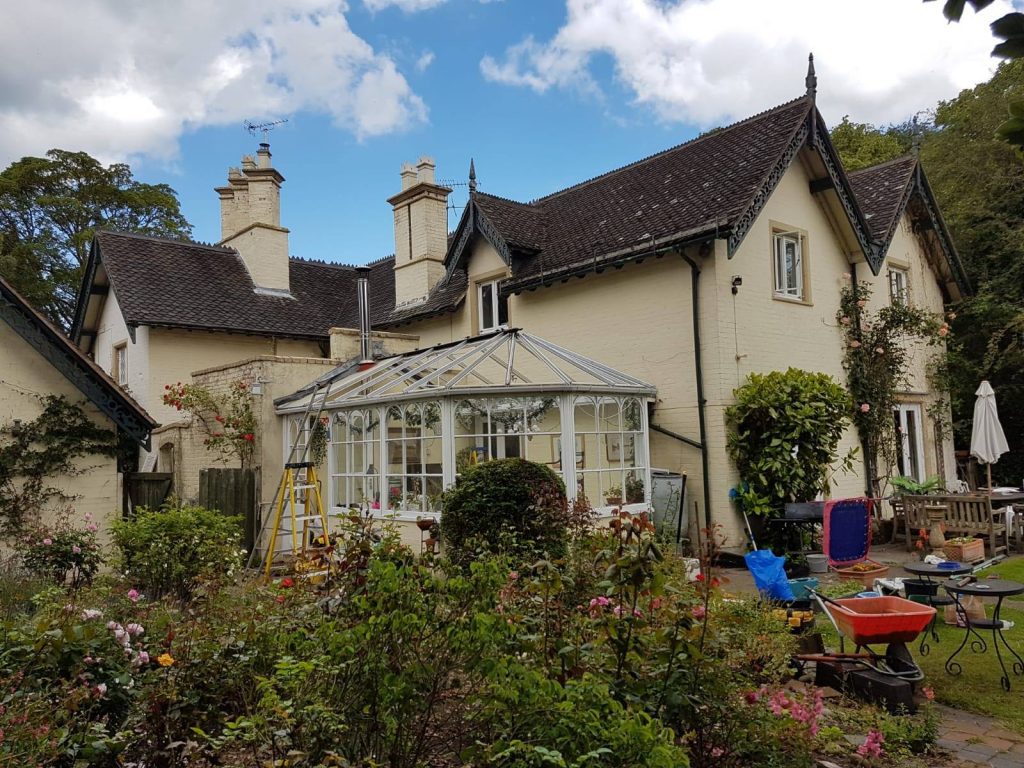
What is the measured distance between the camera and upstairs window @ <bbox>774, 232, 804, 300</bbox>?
43.2 ft

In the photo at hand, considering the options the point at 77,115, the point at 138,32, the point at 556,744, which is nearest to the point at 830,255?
the point at 138,32

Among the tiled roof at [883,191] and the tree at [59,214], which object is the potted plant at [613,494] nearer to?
the tiled roof at [883,191]

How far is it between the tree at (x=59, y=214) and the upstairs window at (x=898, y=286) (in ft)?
91.6

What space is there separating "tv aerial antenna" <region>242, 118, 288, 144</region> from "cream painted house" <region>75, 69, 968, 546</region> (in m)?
0.63

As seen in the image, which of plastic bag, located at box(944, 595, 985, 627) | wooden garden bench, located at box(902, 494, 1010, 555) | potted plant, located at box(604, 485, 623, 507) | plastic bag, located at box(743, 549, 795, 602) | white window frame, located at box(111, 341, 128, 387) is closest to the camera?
plastic bag, located at box(743, 549, 795, 602)

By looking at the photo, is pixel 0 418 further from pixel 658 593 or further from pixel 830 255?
pixel 830 255

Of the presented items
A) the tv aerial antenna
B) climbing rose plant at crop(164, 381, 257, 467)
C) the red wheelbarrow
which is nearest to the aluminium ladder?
climbing rose plant at crop(164, 381, 257, 467)

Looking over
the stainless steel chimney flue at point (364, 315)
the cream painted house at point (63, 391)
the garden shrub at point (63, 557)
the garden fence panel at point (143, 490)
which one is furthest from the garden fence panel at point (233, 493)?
the garden shrub at point (63, 557)

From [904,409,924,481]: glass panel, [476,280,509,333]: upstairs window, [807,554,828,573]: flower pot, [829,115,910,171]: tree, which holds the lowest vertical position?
[807,554,828,573]: flower pot

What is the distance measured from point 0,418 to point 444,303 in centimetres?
866

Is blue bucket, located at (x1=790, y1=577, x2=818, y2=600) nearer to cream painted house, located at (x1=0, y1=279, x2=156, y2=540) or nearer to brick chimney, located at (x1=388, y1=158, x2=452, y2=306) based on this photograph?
cream painted house, located at (x1=0, y1=279, x2=156, y2=540)

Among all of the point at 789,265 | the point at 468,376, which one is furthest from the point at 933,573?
the point at 789,265

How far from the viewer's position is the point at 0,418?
33.7 ft

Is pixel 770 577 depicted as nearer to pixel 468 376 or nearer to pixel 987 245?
pixel 468 376
